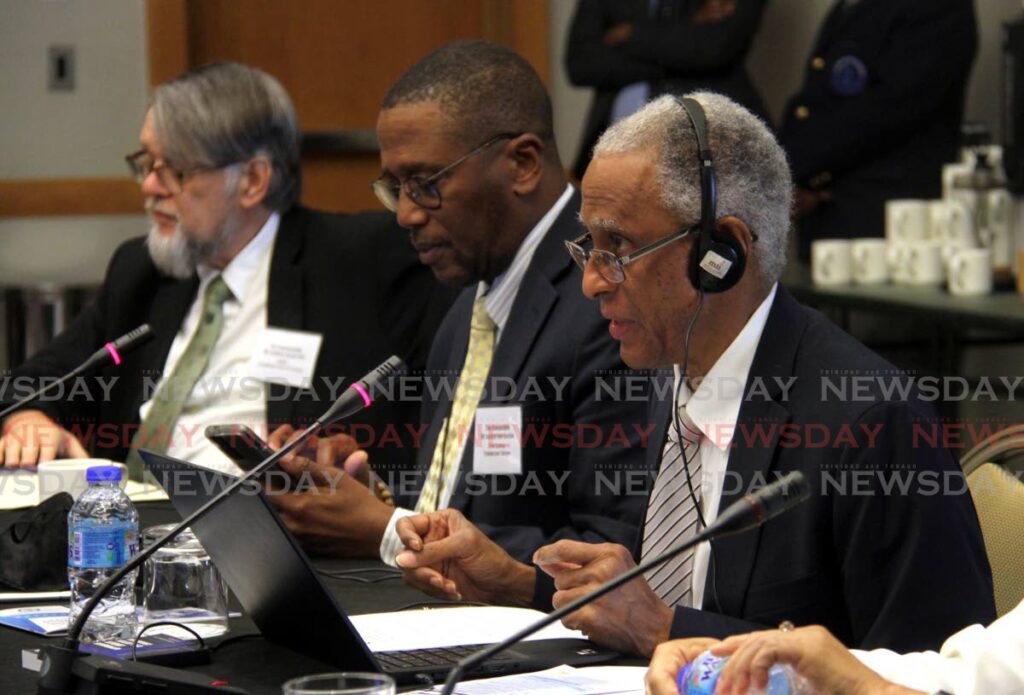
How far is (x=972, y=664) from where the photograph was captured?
149cm

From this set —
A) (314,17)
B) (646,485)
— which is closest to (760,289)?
(646,485)

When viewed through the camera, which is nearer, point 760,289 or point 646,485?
point 760,289

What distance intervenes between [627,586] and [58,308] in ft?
12.8

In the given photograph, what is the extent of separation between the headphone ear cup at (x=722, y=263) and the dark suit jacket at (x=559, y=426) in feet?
1.57

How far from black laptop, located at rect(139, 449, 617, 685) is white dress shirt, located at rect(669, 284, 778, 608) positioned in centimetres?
28

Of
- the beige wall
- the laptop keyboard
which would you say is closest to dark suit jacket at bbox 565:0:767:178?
the beige wall

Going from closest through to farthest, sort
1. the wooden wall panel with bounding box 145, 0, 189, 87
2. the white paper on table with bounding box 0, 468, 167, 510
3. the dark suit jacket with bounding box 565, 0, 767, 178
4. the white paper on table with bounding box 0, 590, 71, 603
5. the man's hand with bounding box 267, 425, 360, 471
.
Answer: the white paper on table with bounding box 0, 590, 71, 603
the man's hand with bounding box 267, 425, 360, 471
the white paper on table with bounding box 0, 468, 167, 510
the dark suit jacket with bounding box 565, 0, 767, 178
the wooden wall panel with bounding box 145, 0, 189, 87

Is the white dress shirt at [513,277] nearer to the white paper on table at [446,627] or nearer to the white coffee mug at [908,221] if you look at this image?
the white paper on table at [446,627]

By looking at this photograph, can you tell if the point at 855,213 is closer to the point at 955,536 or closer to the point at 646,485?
the point at 646,485

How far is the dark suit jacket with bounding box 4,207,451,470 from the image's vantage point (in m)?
3.41

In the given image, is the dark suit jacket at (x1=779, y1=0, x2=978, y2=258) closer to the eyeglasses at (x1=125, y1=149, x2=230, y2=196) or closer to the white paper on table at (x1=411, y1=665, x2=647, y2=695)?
the eyeglasses at (x1=125, y1=149, x2=230, y2=196)

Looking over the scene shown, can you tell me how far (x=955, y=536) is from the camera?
5.83 feet

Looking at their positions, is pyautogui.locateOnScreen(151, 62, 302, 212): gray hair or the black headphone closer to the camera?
the black headphone

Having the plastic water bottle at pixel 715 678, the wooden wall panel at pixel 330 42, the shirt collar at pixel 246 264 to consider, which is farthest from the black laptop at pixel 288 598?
the wooden wall panel at pixel 330 42
